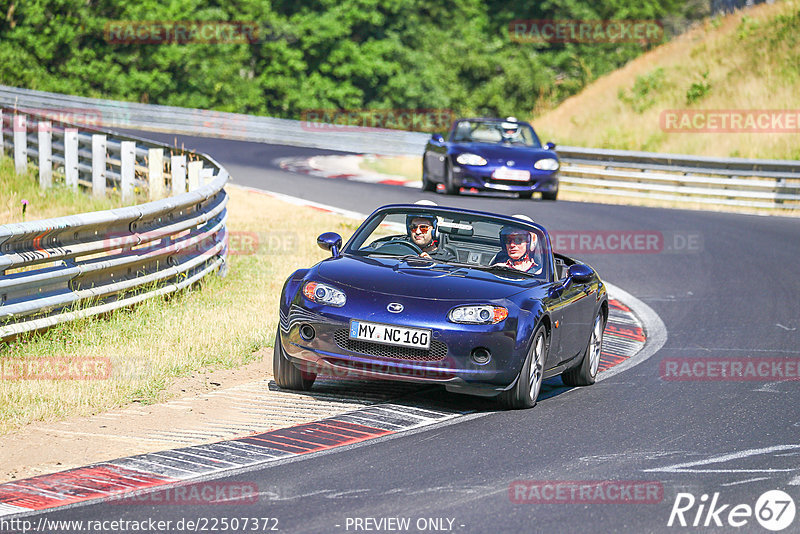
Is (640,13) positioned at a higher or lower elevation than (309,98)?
higher

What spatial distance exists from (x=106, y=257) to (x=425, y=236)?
2.90 meters

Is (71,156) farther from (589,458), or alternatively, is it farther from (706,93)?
(706,93)

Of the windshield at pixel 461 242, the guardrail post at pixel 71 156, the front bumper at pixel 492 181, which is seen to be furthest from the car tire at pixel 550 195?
the windshield at pixel 461 242

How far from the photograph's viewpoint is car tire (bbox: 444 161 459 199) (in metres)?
22.0

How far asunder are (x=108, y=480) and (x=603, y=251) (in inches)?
496

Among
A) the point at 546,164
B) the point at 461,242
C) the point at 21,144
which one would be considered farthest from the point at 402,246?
the point at 21,144

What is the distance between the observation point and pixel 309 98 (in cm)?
5984

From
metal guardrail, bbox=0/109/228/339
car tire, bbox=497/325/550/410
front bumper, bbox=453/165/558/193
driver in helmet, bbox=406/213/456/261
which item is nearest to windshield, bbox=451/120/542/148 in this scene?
front bumper, bbox=453/165/558/193

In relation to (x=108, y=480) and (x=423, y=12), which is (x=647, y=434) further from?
(x=423, y=12)

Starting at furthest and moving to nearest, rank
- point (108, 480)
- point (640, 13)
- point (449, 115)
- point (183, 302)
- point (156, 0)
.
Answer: point (640, 13) → point (449, 115) → point (156, 0) → point (183, 302) → point (108, 480)

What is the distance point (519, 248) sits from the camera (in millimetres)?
9180

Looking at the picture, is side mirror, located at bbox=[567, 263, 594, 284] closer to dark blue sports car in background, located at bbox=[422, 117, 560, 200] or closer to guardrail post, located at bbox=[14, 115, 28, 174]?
dark blue sports car in background, located at bbox=[422, 117, 560, 200]

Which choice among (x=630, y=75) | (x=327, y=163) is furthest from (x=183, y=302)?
(x=630, y=75)

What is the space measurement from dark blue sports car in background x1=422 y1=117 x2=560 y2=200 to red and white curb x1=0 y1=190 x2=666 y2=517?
1344cm
